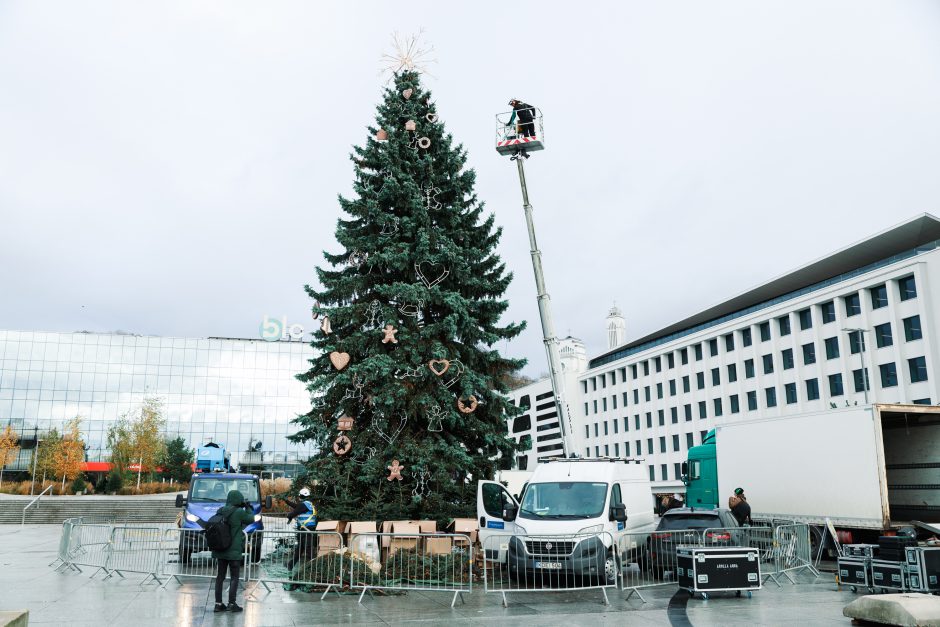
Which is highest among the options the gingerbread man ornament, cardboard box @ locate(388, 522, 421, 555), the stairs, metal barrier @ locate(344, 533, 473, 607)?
the gingerbread man ornament

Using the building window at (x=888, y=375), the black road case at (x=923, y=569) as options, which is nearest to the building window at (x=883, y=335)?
the building window at (x=888, y=375)

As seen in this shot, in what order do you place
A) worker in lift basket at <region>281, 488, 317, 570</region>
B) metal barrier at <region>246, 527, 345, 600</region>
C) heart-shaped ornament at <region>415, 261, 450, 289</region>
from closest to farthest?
metal barrier at <region>246, 527, 345, 600</region> → worker in lift basket at <region>281, 488, 317, 570</region> → heart-shaped ornament at <region>415, 261, 450, 289</region>

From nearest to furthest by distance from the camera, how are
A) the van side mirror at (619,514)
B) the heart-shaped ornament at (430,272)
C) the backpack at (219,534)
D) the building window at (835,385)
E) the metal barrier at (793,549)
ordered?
the backpack at (219,534)
the van side mirror at (619,514)
the metal barrier at (793,549)
the heart-shaped ornament at (430,272)
the building window at (835,385)

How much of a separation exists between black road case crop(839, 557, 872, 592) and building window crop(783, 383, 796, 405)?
164 ft

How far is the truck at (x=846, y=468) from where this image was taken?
54.5 feet

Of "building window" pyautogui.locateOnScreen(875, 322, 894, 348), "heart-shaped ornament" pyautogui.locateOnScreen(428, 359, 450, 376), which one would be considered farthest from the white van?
"building window" pyautogui.locateOnScreen(875, 322, 894, 348)

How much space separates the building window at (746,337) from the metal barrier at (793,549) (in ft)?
175

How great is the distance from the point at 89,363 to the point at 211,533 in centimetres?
7900

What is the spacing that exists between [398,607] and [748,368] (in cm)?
6024

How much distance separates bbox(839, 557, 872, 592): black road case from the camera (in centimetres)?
1302

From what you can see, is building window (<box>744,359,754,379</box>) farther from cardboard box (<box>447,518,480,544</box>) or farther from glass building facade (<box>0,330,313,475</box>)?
cardboard box (<box>447,518,480,544</box>)

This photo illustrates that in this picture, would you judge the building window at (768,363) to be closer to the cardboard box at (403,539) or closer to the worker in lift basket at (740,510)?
the worker in lift basket at (740,510)

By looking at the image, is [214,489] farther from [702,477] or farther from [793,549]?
[702,477]

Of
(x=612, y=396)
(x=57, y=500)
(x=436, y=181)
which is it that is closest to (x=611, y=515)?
(x=436, y=181)
